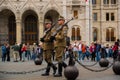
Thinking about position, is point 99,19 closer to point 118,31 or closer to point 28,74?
point 118,31

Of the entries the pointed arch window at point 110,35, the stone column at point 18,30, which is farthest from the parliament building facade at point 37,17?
the pointed arch window at point 110,35

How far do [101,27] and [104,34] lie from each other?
152cm

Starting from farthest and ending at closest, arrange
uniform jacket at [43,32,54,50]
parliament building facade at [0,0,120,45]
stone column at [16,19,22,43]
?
parliament building facade at [0,0,120,45] < stone column at [16,19,22,43] < uniform jacket at [43,32,54,50]

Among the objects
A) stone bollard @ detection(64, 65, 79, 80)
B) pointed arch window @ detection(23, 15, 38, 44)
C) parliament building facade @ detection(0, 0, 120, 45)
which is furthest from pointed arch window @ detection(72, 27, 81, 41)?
stone bollard @ detection(64, 65, 79, 80)

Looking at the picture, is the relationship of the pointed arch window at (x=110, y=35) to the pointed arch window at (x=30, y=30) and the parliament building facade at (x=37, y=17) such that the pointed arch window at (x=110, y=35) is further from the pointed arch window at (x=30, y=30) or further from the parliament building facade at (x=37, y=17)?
the pointed arch window at (x=30, y=30)

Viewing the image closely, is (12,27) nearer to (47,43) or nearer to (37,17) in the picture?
(37,17)

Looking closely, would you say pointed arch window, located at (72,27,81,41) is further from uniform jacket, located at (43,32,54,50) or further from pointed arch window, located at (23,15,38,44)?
uniform jacket, located at (43,32,54,50)

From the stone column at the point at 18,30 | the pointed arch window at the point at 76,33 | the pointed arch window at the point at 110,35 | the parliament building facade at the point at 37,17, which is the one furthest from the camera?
the pointed arch window at the point at 110,35

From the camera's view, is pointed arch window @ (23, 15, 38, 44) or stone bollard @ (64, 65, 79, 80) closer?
stone bollard @ (64, 65, 79, 80)

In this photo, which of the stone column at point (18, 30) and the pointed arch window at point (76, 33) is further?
the pointed arch window at point (76, 33)

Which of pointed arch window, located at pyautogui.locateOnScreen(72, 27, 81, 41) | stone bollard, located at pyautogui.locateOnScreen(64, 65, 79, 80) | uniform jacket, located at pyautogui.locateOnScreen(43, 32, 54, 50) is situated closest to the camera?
stone bollard, located at pyautogui.locateOnScreen(64, 65, 79, 80)

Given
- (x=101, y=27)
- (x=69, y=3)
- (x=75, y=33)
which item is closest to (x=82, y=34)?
(x=75, y=33)

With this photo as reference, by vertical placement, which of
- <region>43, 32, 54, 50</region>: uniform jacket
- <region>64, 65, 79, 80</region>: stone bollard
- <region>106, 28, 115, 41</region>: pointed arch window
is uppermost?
<region>106, 28, 115, 41</region>: pointed arch window

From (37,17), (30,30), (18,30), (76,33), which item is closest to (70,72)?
(18,30)
